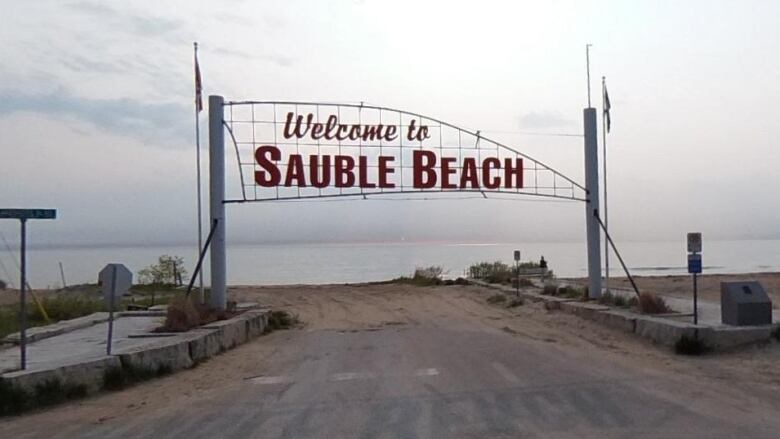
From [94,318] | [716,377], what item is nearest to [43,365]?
[94,318]

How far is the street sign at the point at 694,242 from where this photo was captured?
16.7m

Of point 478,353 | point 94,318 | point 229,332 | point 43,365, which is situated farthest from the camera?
point 94,318

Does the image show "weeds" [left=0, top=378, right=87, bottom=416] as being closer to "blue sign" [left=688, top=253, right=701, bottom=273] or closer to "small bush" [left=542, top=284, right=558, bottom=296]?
"blue sign" [left=688, top=253, right=701, bottom=273]

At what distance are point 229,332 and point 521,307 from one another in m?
11.4

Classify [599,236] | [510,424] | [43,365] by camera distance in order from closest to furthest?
[510,424] → [43,365] → [599,236]

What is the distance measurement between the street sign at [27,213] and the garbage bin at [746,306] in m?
12.9

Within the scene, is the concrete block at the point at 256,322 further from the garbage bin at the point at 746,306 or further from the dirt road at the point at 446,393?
the garbage bin at the point at 746,306

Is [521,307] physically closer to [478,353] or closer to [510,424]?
[478,353]

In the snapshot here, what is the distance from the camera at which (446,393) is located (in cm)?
1158

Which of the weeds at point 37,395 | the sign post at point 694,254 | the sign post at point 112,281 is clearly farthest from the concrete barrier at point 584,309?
the weeds at point 37,395

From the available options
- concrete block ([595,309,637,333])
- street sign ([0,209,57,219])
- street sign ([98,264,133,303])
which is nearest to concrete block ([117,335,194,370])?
street sign ([98,264,133,303])

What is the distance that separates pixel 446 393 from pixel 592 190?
1402 cm

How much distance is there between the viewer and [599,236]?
24297 mm

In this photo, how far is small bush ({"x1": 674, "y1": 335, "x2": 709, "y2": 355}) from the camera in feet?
51.5
